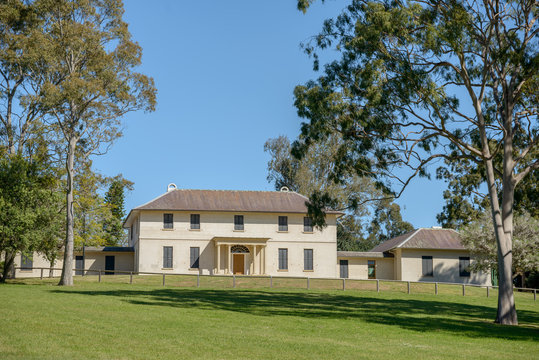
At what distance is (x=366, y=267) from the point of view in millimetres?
53312

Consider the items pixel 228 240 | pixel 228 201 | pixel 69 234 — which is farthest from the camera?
pixel 228 201

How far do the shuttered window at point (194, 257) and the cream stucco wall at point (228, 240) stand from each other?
0.88 ft

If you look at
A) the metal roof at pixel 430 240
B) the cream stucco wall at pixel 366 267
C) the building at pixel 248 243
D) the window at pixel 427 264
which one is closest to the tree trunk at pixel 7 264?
the building at pixel 248 243

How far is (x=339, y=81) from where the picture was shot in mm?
24812

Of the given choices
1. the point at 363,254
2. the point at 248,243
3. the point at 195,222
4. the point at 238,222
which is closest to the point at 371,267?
the point at 363,254

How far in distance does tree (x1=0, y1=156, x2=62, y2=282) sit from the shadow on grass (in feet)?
32.9

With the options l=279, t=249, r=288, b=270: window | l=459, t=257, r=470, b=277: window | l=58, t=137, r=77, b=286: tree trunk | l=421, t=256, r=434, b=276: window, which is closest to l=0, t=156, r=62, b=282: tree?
l=58, t=137, r=77, b=286: tree trunk

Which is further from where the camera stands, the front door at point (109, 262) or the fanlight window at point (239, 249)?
the front door at point (109, 262)

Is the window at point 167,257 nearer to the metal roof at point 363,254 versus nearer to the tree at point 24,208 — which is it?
the tree at point 24,208

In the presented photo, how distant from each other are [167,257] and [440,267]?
2090cm

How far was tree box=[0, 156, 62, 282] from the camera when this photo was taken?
A: 36.2 metres

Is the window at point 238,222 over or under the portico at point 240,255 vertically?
over

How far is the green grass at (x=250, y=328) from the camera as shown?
527 inches

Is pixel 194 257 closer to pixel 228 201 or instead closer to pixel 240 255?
pixel 240 255
